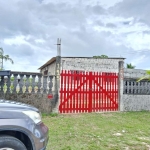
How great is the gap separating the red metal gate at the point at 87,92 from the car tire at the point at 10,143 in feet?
16.7

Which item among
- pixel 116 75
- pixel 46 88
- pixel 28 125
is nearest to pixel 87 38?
pixel 116 75

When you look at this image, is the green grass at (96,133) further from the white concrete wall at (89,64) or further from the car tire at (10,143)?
the white concrete wall at (89,64)

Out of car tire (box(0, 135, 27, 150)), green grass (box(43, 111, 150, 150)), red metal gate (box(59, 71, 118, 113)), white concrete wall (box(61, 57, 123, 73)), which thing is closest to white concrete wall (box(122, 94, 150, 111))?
red metal gate (box(59, 71, 118, 113))

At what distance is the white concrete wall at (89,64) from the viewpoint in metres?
16.3

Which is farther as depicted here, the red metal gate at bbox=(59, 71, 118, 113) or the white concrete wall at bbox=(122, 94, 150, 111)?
the white concrete wall at bbox=(122, 94, 150, 111)

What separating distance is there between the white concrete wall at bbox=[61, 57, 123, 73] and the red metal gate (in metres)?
7.91

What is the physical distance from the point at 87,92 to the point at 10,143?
18.6 feet

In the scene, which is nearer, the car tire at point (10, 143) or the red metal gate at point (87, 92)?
the car tire at point (10, 143)

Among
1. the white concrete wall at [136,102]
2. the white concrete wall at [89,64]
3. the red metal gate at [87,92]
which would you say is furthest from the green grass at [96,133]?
the white concrete wall at [89,64]

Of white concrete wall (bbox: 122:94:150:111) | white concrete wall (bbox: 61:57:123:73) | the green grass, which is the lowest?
the green grass

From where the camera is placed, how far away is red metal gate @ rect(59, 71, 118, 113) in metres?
7.73

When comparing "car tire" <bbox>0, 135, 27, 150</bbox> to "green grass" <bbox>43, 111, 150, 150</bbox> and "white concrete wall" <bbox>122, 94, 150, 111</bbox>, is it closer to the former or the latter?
"green grass" <bbox>43, 111, 150, 150</bbox>

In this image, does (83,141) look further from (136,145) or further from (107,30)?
(107,30)

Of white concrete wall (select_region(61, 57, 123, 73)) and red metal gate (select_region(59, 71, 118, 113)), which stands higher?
white concrete wall (select_region(61, 57, 123, 73))
